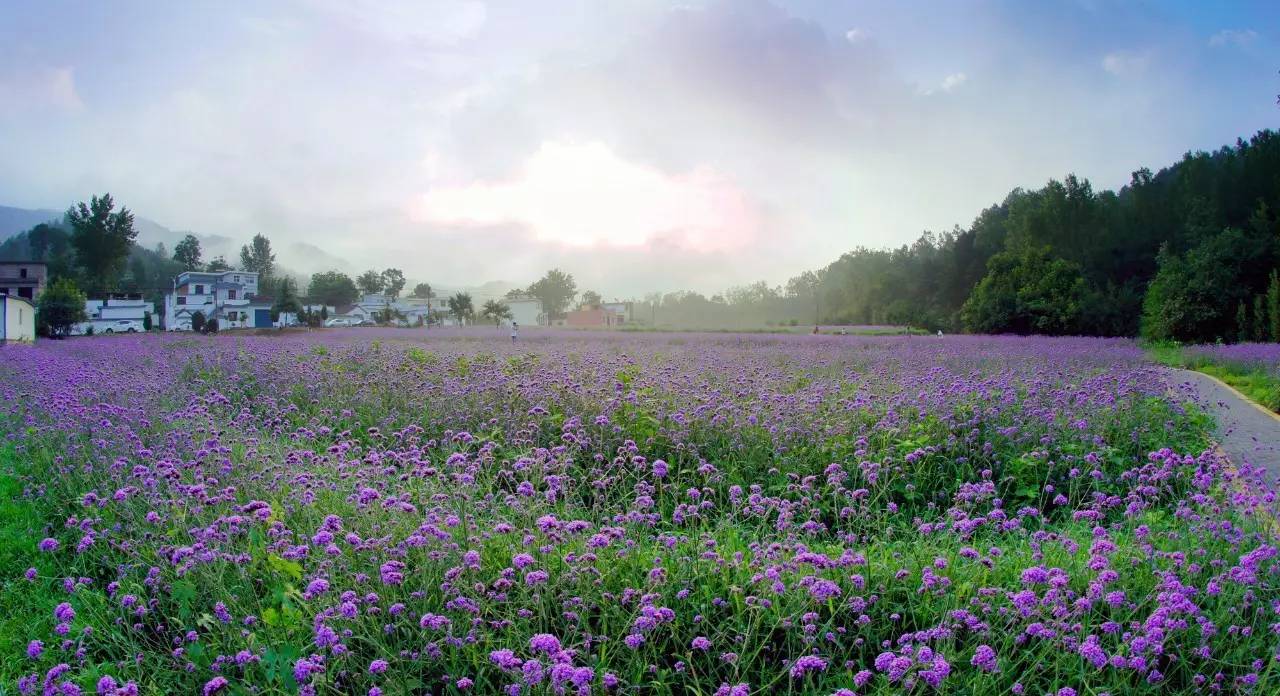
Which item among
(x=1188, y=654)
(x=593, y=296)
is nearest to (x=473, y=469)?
(x=1188, y=654)

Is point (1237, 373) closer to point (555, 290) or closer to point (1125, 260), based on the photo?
point (1125, 260)

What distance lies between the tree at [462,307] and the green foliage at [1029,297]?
205ft

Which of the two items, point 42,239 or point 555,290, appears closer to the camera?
point 42,239

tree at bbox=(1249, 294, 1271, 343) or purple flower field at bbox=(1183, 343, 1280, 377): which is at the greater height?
tree at bbox=(1249, 294, 1271, 343)

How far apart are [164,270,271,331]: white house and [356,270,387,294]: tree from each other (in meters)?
28.0

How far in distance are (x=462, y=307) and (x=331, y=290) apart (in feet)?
69.8

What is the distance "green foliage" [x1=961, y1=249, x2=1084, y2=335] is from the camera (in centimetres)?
3105

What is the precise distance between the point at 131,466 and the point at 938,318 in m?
43.6

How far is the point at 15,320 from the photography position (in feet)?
105

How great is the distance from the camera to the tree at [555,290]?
11044 cm

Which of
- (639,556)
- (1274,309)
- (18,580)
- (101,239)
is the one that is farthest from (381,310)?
(639,556)

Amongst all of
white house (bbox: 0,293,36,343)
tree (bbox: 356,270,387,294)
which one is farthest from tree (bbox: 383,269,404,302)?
white house (bbox: 0,293,36,343)

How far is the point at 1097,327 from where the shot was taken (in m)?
31.8

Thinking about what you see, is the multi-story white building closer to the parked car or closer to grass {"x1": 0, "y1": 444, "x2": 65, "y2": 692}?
the parked car
